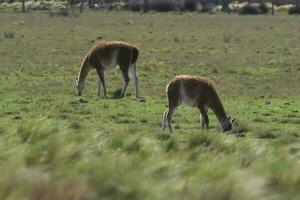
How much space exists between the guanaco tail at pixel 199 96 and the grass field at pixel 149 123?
0.61m

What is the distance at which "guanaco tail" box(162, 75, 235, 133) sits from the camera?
15.6m

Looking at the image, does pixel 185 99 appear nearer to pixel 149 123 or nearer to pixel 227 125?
pixel 227 125

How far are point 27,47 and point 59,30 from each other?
47.8 ft

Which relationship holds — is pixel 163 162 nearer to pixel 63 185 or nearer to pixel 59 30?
pixel 63 185

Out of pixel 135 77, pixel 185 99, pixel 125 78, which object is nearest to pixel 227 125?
pixel 185 99

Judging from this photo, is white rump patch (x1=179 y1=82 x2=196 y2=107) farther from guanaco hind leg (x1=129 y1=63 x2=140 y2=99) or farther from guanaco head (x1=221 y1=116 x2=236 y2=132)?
guanaco hind leg (x1=129 y1=63 x2=140 y2=99)

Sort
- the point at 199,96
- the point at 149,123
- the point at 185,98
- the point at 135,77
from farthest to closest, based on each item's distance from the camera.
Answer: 1. the point at 135,77
2. the point at 149,123
3. the point at 185,98
4. the point at 199,96

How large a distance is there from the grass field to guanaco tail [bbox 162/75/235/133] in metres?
0.61

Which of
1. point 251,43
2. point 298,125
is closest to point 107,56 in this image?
point 298,125

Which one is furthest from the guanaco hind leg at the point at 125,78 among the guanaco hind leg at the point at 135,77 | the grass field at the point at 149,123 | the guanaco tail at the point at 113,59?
the grass field at the point at 149,123

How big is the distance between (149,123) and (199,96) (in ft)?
7.32

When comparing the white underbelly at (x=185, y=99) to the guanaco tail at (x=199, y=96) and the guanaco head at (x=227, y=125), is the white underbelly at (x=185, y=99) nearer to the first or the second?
the guanaco tail at (x=199, y=96)

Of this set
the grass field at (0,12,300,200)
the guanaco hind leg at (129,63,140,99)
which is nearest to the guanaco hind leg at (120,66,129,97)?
the guanaco hind leg at (129,63,140,99)

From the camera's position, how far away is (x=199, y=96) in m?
15.7
